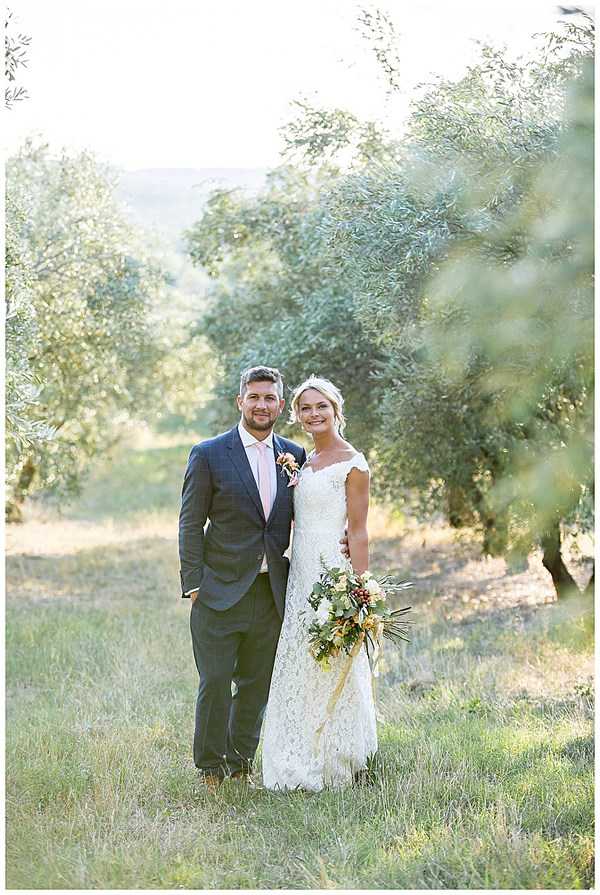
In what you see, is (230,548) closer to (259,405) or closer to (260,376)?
(259,405)

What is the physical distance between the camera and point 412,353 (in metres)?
10.8

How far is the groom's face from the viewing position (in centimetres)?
561

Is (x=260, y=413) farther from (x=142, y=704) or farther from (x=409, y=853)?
(x=142, y=704)

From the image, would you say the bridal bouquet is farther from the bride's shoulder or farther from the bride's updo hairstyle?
the bride's updo hairstyle

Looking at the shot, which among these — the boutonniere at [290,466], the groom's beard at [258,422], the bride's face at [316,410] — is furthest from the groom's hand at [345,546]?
the groom's beard at [258,422]

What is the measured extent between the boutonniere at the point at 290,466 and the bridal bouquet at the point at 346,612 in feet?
1.83

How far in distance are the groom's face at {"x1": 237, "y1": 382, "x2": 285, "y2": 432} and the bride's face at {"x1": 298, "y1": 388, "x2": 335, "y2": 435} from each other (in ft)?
0.57

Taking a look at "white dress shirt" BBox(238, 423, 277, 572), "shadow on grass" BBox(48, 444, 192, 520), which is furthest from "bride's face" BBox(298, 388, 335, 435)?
"shadow on grass" BBox(48, 444, 192, 520)

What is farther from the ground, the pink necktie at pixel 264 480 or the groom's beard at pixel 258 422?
the groom's beard at pixel 258 422

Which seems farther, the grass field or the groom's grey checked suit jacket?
the groom's grey checked suit jacket

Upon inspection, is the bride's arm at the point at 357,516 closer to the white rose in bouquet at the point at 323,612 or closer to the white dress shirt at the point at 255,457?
the white rose in bouquet at the point at 323,612

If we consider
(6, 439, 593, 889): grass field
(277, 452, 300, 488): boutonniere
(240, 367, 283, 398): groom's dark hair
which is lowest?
(6, 439, 593, 889): grass field

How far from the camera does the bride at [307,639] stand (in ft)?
18.2

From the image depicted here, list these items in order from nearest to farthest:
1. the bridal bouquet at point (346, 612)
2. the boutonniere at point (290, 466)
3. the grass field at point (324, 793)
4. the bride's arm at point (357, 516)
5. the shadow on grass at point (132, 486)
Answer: the grass field at point (324, 793), the bridal bouquet at point (346, 612), the bride's arm at point (357, 516), the boutonniere at point (290, 466), the shadow on grass at point (132, 486)
